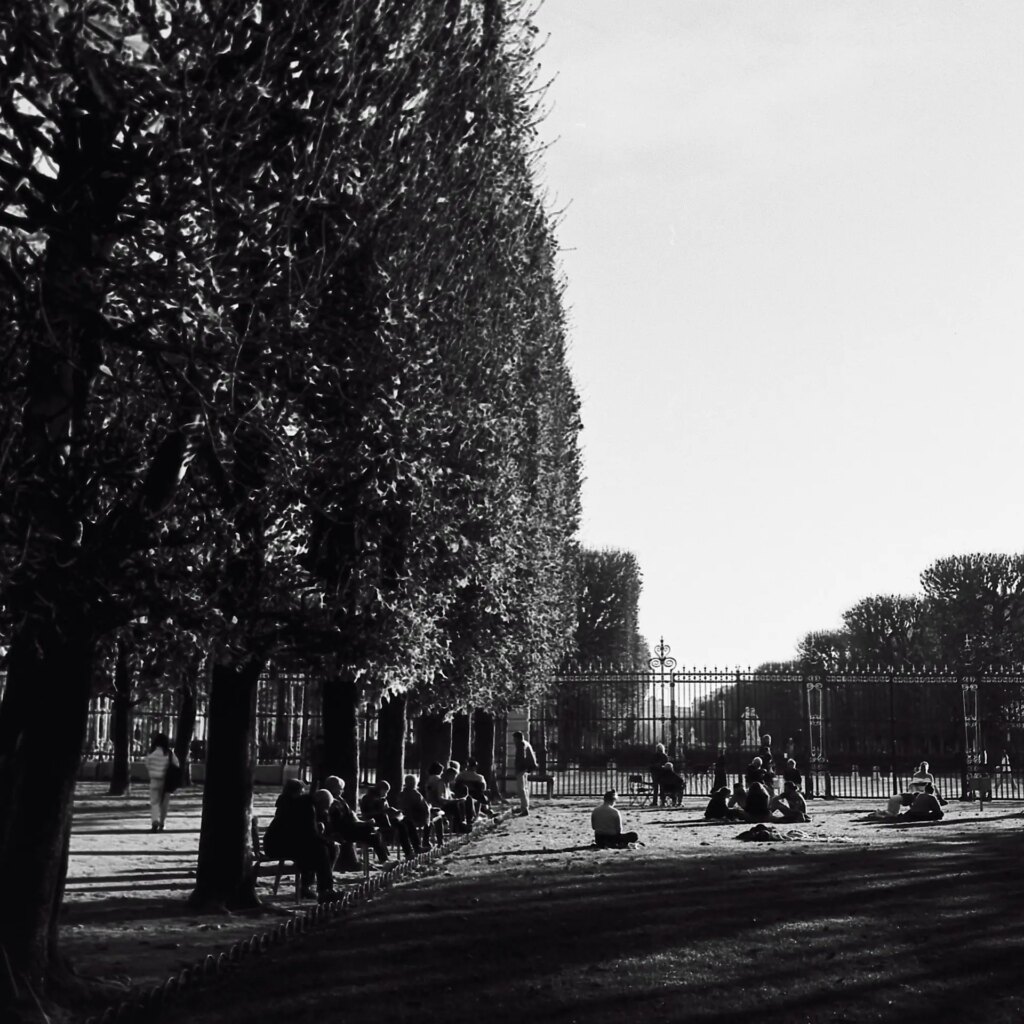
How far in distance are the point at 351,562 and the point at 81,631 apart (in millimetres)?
4890

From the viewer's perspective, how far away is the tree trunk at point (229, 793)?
45.2 ft

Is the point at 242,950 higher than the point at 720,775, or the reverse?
the point at 720,775

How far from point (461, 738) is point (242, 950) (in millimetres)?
23751

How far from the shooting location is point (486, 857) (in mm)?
19656

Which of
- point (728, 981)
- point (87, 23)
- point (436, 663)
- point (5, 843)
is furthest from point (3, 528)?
point (436, 663)

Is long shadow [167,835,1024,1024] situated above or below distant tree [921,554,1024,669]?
below

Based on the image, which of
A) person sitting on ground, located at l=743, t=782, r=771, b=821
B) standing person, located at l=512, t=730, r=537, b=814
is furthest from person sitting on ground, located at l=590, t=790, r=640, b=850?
standing person, located at l=512, t=730, r=537, b=814

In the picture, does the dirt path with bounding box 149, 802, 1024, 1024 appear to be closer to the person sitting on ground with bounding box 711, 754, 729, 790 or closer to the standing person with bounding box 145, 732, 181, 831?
the standing person with bounding box 145, 732, 181, 831

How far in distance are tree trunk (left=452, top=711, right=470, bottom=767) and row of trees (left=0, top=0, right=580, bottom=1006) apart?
56.1ft

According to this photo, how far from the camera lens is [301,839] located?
14477 mm

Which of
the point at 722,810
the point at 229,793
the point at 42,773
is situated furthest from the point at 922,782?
the point at 42,773

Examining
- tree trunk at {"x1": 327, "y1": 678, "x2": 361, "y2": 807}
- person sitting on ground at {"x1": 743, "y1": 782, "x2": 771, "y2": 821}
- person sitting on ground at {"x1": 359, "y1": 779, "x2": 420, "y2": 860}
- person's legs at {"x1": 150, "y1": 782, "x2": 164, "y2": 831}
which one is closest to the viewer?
tree trunk at {"x1": 327, "y1": 678, "x2": 361, "y2": 807}

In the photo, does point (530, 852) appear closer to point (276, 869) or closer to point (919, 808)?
point (276, 869)

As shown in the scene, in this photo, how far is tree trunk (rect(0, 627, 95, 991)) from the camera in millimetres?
9266
